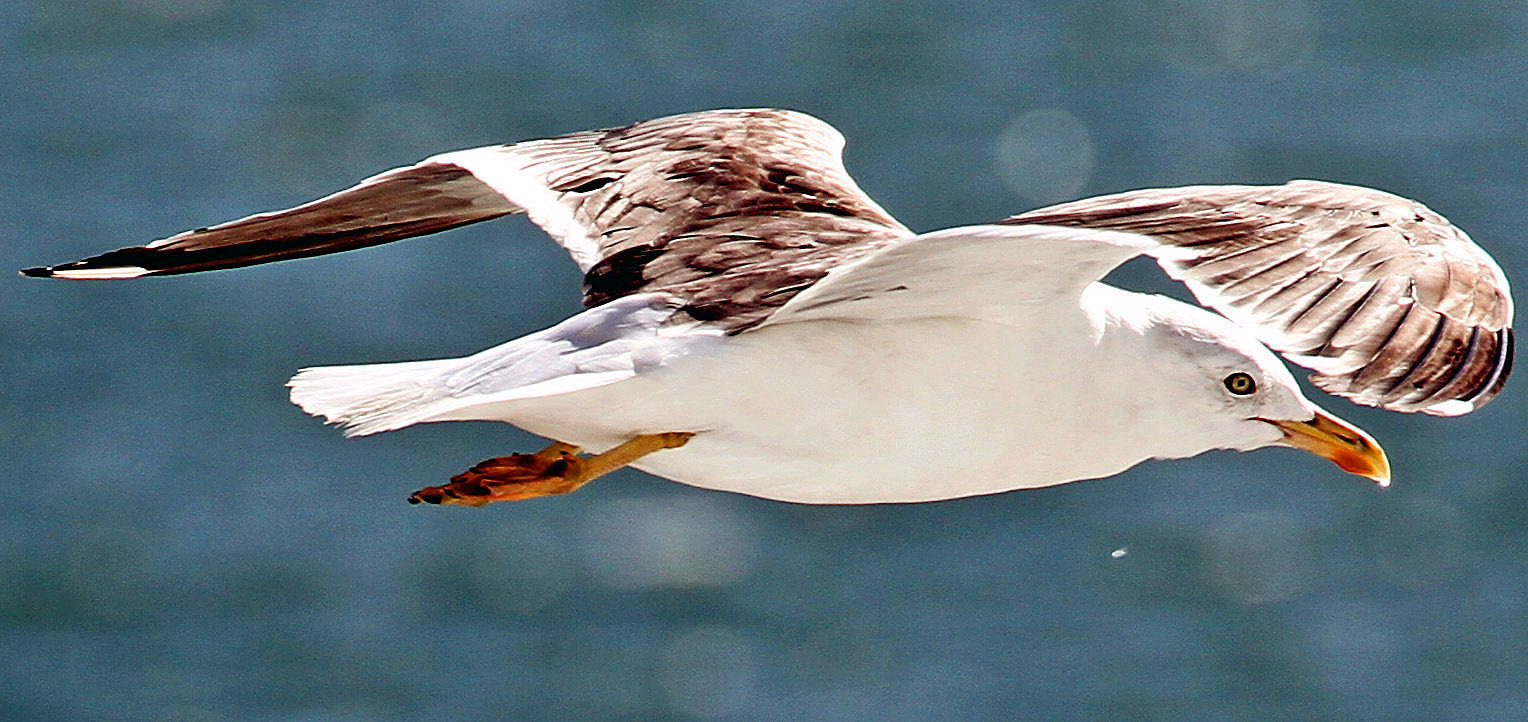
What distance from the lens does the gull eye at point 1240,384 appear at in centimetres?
593

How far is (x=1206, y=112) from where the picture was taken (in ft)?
91.2

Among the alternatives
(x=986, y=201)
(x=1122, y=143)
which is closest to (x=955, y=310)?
(x=986, y=201)

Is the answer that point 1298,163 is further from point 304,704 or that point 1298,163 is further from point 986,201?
point 304,704

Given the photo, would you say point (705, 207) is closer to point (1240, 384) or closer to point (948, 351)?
point (948, 351)

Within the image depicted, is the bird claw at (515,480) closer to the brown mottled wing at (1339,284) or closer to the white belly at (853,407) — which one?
the white belly at (853,407)

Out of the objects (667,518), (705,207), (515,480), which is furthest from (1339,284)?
(667,518)

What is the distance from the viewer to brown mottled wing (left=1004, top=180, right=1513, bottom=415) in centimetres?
485

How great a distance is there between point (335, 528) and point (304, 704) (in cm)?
197

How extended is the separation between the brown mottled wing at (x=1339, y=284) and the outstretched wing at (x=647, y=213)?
1.01m

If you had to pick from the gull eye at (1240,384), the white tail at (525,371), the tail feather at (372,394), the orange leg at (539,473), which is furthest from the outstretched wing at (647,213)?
the gull eye at (1240,384)

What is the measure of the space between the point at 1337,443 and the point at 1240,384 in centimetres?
34

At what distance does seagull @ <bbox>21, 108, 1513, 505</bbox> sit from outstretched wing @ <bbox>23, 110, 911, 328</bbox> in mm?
18

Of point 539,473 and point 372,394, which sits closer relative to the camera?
point 372,394

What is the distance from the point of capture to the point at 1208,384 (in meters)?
5.91
